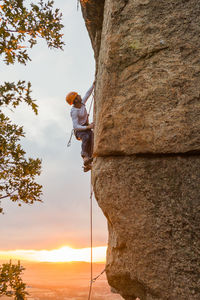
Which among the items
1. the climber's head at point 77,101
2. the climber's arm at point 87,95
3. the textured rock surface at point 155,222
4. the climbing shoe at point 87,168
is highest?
the climber's arm at point 87,95

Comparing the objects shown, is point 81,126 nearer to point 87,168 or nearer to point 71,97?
point 71,97

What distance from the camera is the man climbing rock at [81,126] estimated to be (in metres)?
7.24

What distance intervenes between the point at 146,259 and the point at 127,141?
1912mm

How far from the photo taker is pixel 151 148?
4.05 meters

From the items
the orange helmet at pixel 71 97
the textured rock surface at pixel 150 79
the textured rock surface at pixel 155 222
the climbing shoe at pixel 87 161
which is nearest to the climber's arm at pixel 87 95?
the orange helmet at pixel 71 97

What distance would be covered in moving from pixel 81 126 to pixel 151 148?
3.49 m

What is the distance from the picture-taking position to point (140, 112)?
4.19m

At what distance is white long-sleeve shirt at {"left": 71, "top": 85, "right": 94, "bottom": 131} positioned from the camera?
7302 mm

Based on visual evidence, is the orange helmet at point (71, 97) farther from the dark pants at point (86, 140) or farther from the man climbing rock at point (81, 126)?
the dark pants at point (86, 140)

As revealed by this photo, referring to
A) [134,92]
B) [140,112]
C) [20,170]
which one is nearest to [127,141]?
[140,112]

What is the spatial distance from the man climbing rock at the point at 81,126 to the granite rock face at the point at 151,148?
238cm

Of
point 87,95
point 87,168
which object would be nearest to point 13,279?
point 87,168

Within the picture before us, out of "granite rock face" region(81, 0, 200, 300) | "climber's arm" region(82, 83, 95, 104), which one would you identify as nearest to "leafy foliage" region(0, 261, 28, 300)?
"granite rock face" region(81, 0, 200, 300)

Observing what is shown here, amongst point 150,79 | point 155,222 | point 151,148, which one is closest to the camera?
point 155,222
